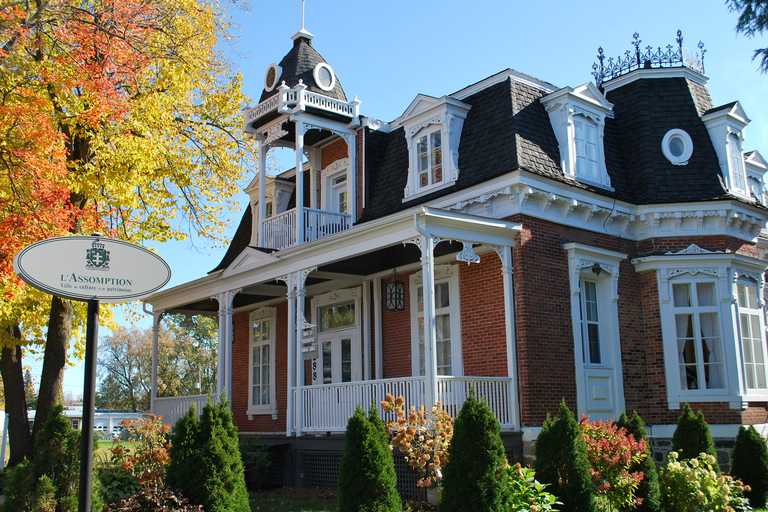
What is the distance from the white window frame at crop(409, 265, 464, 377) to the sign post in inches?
347

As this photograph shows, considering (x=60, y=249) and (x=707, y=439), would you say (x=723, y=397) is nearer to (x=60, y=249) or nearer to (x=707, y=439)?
(x=707, y=439)

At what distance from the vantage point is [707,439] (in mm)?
11445

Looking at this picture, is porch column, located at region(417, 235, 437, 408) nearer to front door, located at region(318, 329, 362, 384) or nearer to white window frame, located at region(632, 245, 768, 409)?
front door, located at region(318, 329, 362, 384)

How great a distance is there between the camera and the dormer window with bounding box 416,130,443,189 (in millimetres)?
14961

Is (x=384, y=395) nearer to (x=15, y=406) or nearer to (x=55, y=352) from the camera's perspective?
(x=55, y=352)

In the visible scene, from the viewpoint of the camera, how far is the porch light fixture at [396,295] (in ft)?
49.5

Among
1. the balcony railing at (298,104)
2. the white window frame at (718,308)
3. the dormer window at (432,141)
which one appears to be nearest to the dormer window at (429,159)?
the dormer window at (432,141)

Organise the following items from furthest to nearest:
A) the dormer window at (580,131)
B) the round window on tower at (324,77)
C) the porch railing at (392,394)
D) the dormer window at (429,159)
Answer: the round window on tower at (324,77), the dormer window at (429,159), the dormer window at (580,131), the porch railing at (392,394)

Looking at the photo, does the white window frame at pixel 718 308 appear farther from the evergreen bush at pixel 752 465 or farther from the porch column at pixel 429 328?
the porch column at pixel 429 328

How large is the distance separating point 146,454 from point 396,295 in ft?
23.1

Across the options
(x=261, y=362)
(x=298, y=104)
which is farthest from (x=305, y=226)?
(x=261, y=362)

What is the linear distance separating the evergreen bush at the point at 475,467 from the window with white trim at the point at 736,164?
32.0ft

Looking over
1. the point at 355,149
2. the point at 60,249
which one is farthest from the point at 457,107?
the point at 60,249

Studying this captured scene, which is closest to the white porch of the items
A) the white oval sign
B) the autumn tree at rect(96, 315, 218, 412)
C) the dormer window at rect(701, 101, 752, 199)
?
the white oval sign
